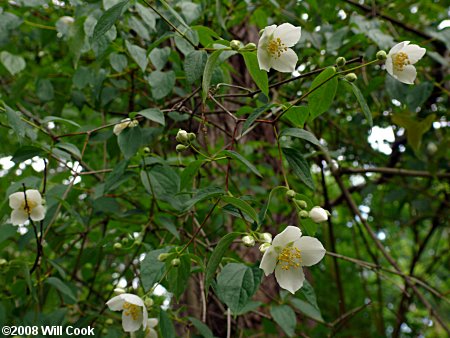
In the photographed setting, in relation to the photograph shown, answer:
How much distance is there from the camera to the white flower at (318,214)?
1.05 meters

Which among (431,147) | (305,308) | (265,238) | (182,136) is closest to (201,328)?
(305,308)

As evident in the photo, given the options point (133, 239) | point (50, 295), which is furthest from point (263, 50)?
point (50, 295)

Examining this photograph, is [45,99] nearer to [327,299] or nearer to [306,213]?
[306,213]

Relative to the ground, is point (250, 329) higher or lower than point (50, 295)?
lower

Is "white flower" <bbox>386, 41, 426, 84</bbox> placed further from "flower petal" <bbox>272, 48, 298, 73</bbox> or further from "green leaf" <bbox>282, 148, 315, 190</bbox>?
"green leaf" <bbox>282, 148, 315, 190</bbox>

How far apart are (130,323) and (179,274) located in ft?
0.59

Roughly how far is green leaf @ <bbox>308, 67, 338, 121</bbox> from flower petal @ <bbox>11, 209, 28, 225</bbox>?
829 mm

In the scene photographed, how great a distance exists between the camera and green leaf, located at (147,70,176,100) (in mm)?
1473

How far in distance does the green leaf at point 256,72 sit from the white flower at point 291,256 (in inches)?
12.0

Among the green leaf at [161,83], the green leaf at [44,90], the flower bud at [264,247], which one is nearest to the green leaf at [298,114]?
the flower bud at [264,247]

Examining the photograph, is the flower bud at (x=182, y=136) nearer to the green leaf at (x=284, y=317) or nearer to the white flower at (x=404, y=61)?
the white flower at (x=404, y=61)

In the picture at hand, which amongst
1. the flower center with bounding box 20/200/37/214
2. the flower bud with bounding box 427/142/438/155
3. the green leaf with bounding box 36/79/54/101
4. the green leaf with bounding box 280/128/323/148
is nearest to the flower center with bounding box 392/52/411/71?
the green leaf with bounding box 280/128/323/148

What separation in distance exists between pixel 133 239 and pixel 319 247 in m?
0.61

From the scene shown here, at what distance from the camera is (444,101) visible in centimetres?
265
